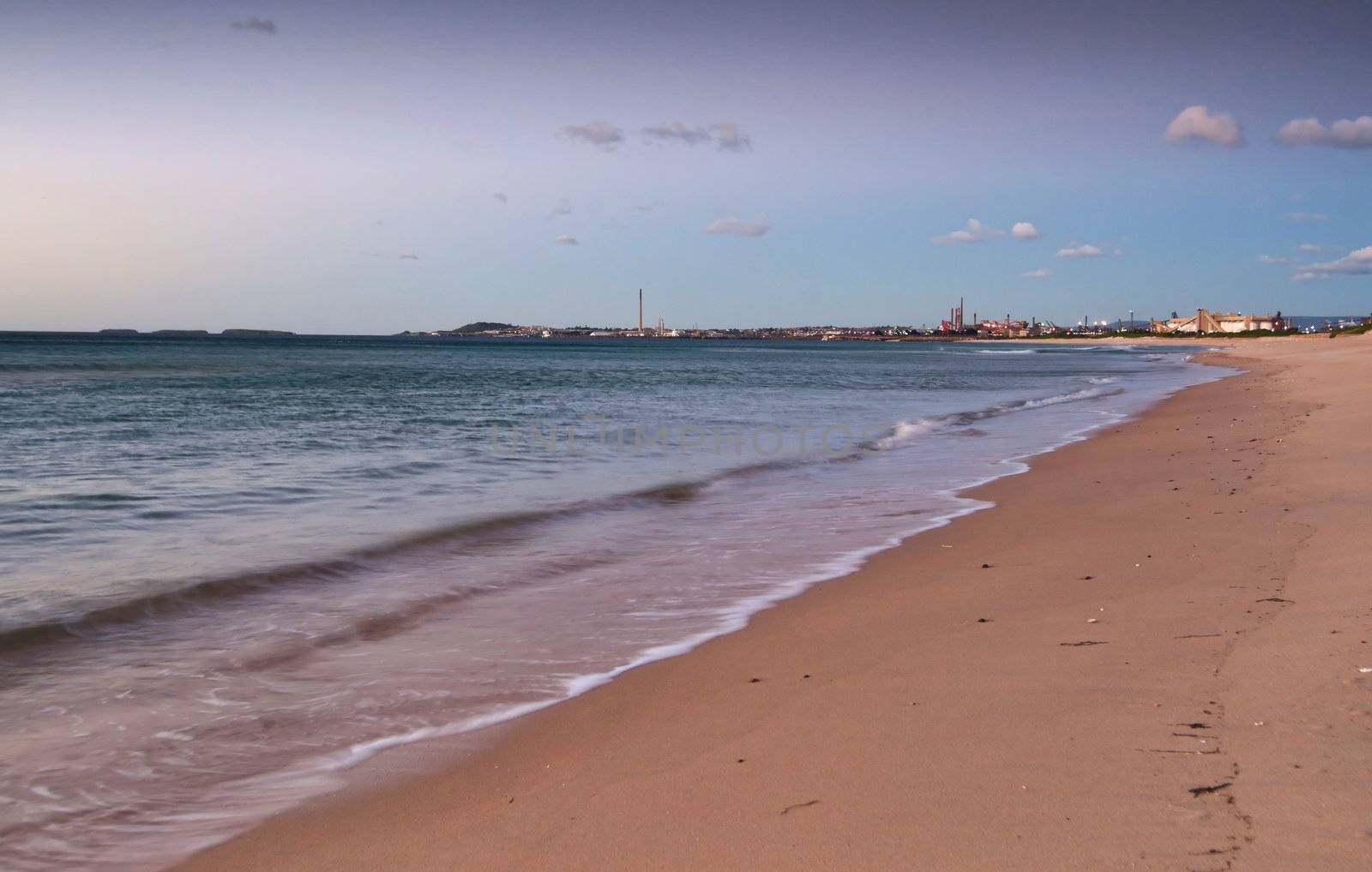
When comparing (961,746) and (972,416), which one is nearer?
(961,746)

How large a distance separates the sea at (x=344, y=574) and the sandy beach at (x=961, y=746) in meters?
0.53

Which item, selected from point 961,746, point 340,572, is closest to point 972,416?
point 340,572

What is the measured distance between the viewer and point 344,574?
7.48m

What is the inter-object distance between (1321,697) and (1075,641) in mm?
1237

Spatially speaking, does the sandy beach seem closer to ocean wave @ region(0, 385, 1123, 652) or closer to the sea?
the sea

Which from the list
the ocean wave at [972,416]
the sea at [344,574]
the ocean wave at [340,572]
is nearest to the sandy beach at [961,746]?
the sea at [344,574]

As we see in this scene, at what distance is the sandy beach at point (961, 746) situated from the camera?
2.85m

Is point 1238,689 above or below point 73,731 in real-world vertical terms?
above

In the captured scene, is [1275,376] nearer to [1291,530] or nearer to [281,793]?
[1291,530]

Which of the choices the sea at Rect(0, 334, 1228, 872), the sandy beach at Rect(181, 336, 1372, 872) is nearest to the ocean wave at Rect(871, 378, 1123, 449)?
the sea at Rect(0, 334, 1228, 872)

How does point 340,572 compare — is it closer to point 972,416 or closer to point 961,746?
point 961,746

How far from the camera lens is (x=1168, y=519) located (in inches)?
316

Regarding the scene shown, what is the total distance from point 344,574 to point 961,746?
212 inches

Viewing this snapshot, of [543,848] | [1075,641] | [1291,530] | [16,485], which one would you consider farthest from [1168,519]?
[16,485]
